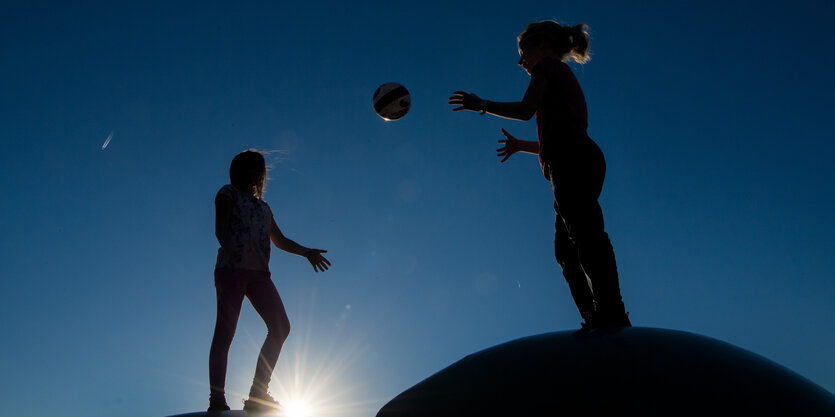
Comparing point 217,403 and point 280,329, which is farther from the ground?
point 280,329

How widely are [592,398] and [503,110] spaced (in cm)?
227

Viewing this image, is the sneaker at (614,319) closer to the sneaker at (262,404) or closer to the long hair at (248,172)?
the sneaker at (262,404)

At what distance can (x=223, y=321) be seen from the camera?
4.15 m

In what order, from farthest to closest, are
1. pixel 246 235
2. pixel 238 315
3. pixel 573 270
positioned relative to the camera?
pixel 246 235 < pixel 238 315 < pixel 573 270

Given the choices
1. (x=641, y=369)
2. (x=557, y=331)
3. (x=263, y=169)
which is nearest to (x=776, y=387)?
(x=641, y=369)

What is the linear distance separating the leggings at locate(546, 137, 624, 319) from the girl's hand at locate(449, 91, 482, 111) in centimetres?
60

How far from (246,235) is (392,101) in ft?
8.45

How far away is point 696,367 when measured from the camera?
129cm

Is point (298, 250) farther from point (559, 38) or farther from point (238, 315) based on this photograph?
point (559, 38)

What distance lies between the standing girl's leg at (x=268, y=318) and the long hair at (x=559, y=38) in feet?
9.64

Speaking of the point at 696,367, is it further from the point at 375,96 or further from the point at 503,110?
the point at 375,96

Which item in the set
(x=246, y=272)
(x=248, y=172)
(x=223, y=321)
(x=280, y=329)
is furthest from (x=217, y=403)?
(x=248, y=172)

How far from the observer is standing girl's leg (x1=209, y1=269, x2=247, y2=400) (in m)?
3.95

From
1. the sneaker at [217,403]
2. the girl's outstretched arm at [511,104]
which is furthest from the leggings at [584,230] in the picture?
the sneaker at [217,403]
